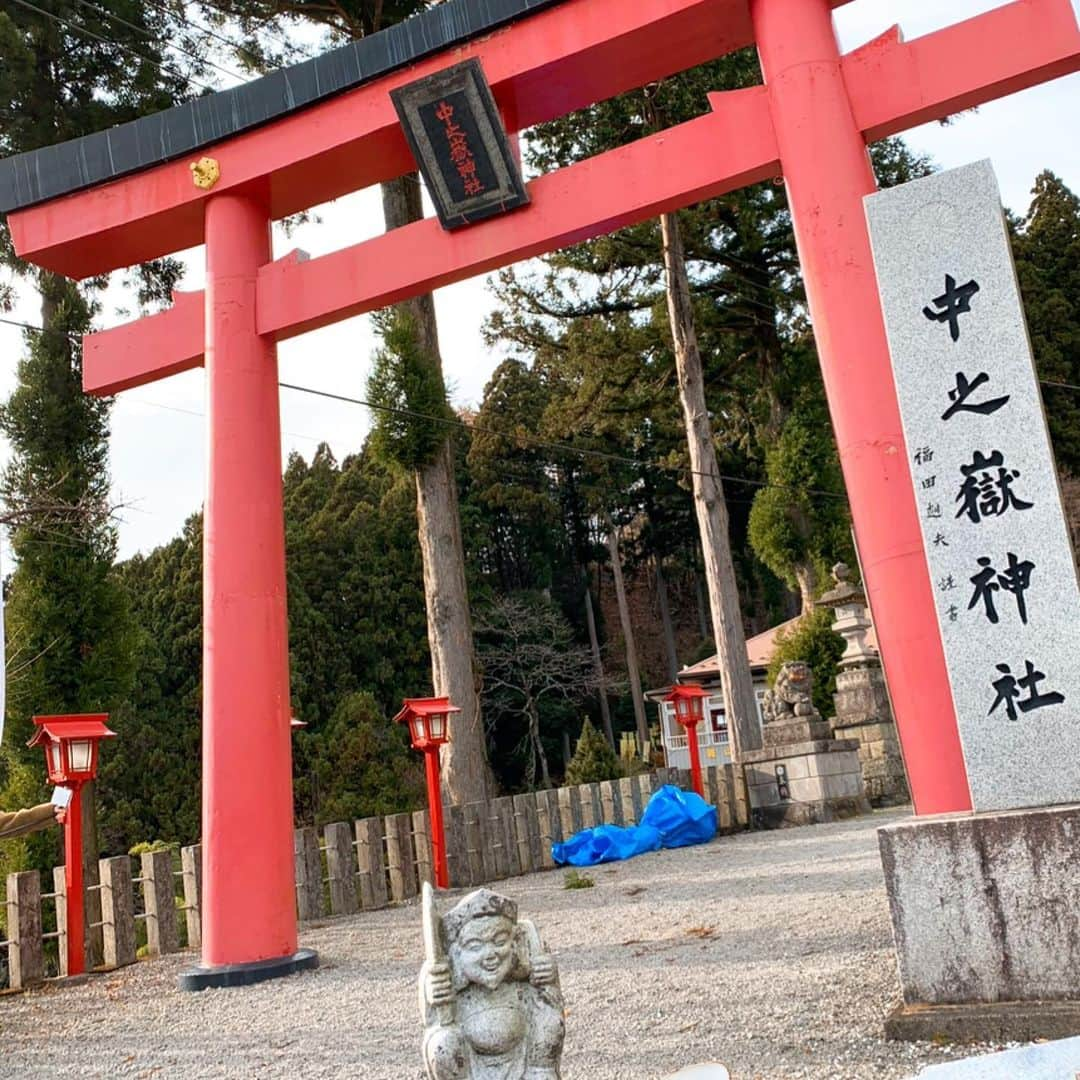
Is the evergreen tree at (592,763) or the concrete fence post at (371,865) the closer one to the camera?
the concrete fence post at (371,865)

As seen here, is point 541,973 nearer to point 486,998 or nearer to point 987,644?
point 486,998

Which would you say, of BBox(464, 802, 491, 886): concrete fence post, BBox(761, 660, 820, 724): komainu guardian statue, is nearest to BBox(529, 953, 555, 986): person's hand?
BBox(464, 802, 491, 886): concrete fence post

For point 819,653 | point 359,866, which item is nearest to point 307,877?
point 359,866

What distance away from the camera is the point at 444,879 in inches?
363

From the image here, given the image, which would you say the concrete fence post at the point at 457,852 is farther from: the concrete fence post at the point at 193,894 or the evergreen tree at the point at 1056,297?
the evergreen tree at the point at 1056,297

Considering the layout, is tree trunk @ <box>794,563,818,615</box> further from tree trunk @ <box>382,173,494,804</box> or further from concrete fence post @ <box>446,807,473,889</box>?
concrete fence post @ <box>446,807,473,889</box>

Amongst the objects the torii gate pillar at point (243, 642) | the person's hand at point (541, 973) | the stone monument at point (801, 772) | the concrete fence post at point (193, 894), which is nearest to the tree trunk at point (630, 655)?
the stone monument at point (801, 772)

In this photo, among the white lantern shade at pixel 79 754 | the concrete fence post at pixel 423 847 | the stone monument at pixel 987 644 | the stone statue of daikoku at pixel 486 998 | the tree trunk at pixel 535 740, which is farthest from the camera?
the tree trunk at pixel 535 740

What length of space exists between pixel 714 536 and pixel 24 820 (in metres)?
10.3

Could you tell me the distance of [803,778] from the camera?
496 inches

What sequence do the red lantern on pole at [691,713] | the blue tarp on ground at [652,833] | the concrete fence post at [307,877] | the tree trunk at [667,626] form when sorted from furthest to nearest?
the tree trunk at [667,626] < the red lantern on pole at [691,713] < the blue tarp on ground at [652,833] < the concrete fence post at [307,877]

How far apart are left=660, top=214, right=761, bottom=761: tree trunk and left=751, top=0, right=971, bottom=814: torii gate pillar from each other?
29.6ft

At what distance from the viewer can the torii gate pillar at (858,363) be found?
4473 mm

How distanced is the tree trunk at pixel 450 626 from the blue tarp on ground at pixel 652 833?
1108 millimetres
